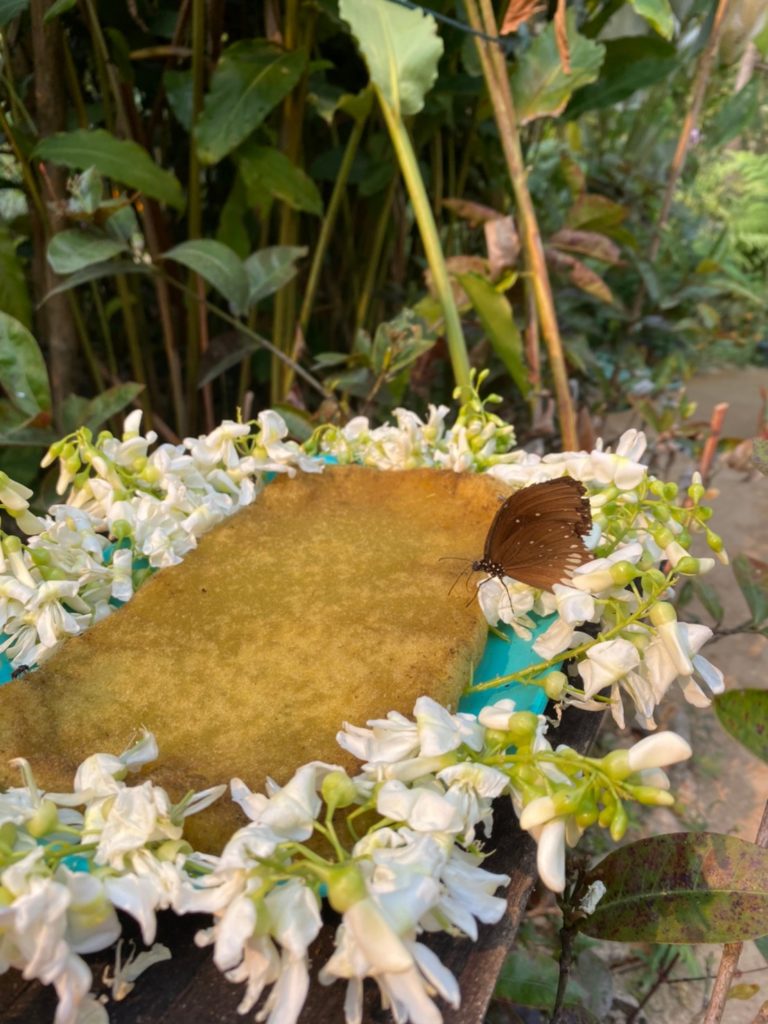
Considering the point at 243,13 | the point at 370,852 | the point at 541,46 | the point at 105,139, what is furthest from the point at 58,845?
the point at 243,13

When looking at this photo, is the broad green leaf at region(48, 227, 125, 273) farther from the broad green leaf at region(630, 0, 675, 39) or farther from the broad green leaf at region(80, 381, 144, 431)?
the broad green leaf at region(630, 0, 675, 39)

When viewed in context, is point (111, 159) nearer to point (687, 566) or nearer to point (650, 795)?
point (687, 566)

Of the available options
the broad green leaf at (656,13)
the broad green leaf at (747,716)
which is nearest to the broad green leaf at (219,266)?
the broad green leaf at (656,13)

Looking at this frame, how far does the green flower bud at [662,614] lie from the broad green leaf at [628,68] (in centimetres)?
143

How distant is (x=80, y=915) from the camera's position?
358 mm

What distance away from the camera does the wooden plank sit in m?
0.38

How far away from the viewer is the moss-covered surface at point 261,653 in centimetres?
48

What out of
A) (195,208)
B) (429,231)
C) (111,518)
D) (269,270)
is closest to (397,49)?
(429,231)

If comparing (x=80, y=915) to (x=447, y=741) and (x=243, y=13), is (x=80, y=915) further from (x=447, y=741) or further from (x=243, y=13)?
(x=243, y=13)

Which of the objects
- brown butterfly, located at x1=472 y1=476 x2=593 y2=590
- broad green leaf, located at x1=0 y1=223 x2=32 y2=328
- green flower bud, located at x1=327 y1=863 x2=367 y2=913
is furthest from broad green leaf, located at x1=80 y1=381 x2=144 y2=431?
green flower bud, located at x1=327 y1=863 x2=367 y2=913

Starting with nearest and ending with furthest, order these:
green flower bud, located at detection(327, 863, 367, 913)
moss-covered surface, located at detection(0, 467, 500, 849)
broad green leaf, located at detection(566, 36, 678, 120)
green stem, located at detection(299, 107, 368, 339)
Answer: green flower bud, located at detection(327, 863, 367, 913), moss-covered surface, located at detection(0, 467, 500, 849), green stem, located at detection(299, 107, 368, 339), broad green leaf, located at detection(566, 36, 678, 120)

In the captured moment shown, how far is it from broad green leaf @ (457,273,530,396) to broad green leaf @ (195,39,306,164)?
0.40 m

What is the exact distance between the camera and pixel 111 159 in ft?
3.79

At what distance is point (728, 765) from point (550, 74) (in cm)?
123
